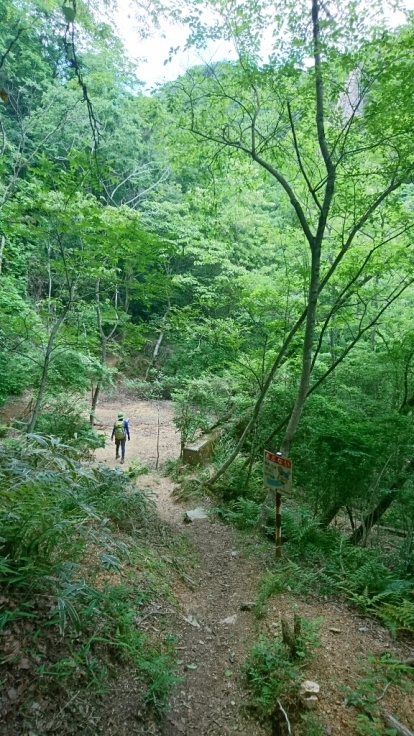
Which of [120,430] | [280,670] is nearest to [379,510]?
[280,670]

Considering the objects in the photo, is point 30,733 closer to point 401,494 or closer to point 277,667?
point 277,667

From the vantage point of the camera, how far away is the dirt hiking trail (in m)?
2.55

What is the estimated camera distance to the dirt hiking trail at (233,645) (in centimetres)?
255

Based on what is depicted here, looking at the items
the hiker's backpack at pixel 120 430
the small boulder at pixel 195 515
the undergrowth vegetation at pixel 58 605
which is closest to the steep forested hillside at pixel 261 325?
the undergrowth vegetation at pixel 58 605

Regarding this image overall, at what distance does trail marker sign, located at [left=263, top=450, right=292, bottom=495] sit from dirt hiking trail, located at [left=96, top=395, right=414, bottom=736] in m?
1.13

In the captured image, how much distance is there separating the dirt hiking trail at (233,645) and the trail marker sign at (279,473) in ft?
A: 3.71

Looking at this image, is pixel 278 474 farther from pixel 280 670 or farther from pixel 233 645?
pixel 280 670

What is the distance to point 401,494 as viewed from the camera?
206 inches

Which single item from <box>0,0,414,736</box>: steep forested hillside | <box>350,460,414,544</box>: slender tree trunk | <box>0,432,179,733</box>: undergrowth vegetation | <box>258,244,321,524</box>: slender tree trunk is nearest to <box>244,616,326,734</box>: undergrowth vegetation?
<box>0,0,414,736</box>: steep forested hillside

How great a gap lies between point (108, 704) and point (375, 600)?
296 cm

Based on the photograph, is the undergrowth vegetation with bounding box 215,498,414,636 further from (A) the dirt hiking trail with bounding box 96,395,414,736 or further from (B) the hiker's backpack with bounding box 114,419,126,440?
(B) the hiker's backpack with bounding box 114,419,126,440

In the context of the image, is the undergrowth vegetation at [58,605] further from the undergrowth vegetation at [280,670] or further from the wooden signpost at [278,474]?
the wooden signpost at [278,474]

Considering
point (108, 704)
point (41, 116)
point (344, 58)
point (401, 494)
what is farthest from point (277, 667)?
point (41, 116)

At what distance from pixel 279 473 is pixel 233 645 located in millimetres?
1855
